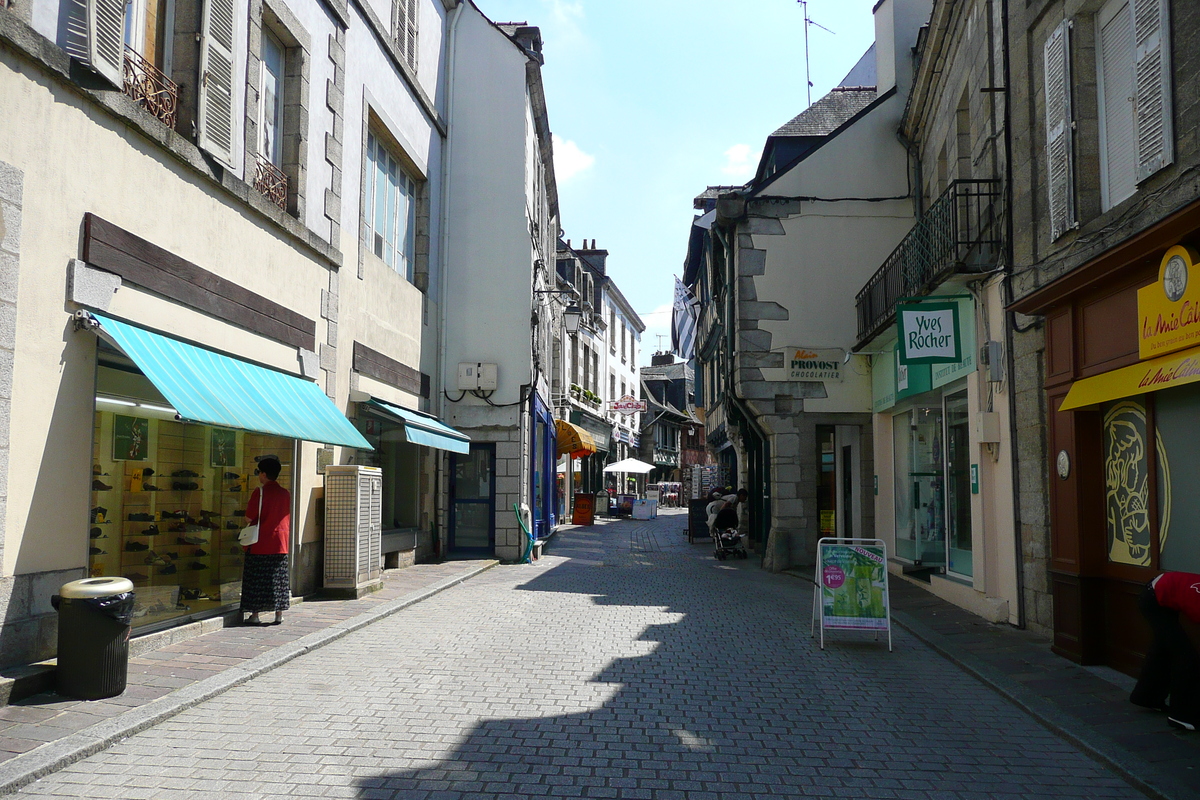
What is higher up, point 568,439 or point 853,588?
point 568,439

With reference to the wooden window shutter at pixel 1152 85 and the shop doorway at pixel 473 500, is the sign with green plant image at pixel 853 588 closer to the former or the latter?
the wooden window shutter at pixel 1152 85

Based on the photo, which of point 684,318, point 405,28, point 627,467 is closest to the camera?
point 405,28

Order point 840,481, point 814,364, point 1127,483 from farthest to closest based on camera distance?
point 840,481, point 814,364, point 1127,483

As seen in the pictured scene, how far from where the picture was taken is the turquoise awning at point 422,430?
40.8 feet

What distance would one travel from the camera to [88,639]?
5.70m

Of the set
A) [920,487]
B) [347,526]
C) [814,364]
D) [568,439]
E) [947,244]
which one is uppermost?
[947,244]

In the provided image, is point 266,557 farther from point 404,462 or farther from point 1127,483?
point 1127,483

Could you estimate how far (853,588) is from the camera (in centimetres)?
838

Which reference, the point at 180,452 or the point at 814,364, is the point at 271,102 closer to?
the point at 180,452

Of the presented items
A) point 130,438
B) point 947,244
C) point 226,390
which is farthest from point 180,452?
point 947,244

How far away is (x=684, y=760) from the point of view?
494cm

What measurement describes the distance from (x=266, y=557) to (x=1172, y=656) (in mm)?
7313

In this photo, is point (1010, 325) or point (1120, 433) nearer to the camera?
point (1120, 433)

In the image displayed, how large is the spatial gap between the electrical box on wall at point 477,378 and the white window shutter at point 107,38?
10098 mm
